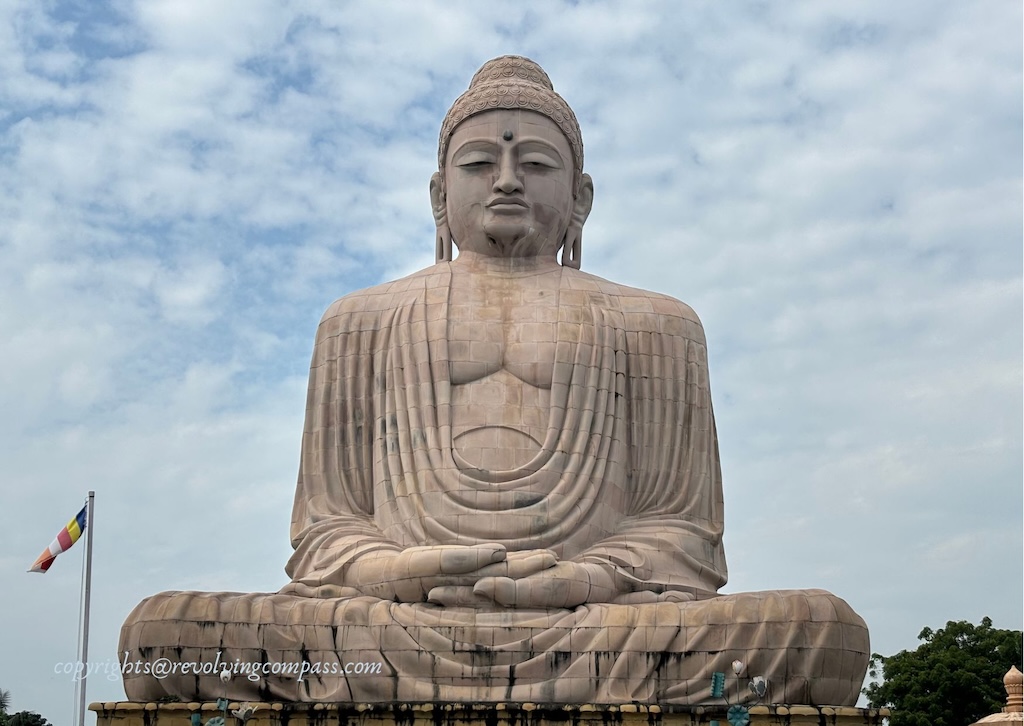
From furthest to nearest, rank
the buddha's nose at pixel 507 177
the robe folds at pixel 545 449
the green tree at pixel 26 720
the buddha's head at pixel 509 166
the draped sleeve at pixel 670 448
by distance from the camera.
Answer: the green tree at pixel 26 720, the buddha's head at pixel 509 166, the buddha's nose at pixel 507 177, the draped sleeve at pixel 670 448, the robe folds at pixel 545 449

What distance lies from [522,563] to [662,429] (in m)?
2.72

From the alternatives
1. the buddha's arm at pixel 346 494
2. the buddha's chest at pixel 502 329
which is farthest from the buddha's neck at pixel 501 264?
the buddha's arm at pixel 346 494

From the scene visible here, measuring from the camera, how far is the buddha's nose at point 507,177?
660 inches

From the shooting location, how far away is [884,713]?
13.5m

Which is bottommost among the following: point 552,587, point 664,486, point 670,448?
point 552,587

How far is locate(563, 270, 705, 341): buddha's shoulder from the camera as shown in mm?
16828

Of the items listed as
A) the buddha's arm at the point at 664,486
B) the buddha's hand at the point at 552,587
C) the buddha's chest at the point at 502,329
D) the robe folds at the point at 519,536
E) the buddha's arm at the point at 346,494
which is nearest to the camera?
the robe folds at the point at 519,536

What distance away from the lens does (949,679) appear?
1211 inches

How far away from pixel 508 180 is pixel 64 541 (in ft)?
21.0

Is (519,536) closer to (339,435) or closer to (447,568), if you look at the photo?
(447,568)

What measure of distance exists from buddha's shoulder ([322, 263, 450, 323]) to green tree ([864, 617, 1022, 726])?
1575cm

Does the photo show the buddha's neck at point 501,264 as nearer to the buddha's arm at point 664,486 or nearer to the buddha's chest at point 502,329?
the buddha's chest at point 502,329

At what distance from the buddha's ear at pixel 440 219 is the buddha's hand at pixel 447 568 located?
13.4ft

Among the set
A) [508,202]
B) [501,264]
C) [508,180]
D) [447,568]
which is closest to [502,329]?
[501,264]
